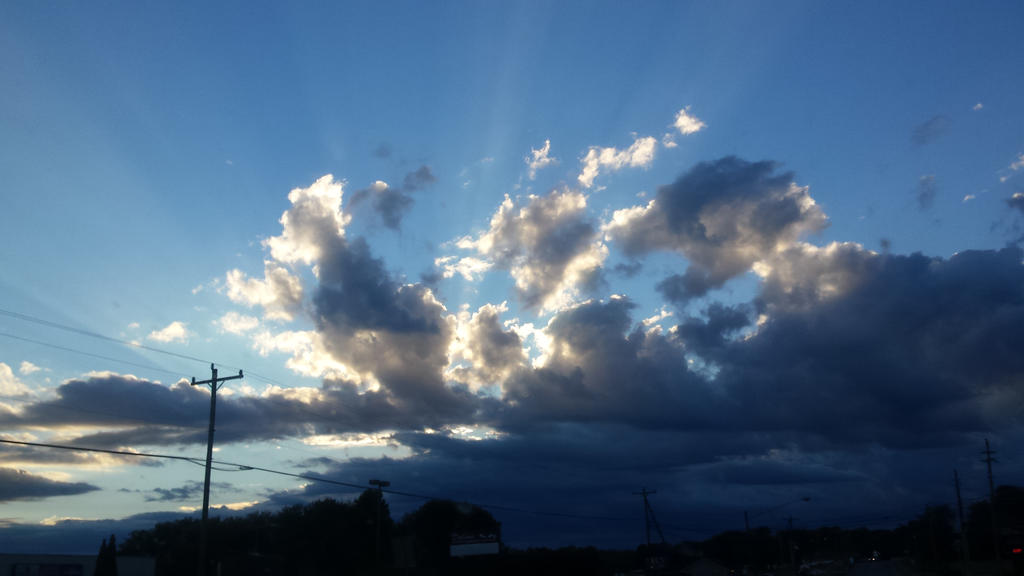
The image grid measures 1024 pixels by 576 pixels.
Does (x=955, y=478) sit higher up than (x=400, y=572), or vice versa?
(x=955, y=478)

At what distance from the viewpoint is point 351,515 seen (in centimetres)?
8988

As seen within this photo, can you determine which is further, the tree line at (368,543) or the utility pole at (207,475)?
the tree line at (368,543)

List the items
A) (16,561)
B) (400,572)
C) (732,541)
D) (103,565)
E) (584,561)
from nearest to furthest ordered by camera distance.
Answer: (16,561)
(103,565)
(400,572)
(584,561)
(732,541)

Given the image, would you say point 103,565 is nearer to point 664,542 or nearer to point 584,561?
point 584,561

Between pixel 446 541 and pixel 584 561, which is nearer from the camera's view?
pixel 584 561

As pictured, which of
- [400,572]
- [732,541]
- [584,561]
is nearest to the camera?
[400,572]

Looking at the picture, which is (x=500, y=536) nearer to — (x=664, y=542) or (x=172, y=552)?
(x=664, y=542)

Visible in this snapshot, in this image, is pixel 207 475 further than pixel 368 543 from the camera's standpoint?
No

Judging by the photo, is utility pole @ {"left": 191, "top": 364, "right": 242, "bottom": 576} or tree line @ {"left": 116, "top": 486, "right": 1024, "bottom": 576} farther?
tree line @ {"left": 116, "top": 486, "right": 1024, "bottom": 576}

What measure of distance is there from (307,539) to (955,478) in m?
69.5

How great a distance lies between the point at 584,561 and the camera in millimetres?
77312

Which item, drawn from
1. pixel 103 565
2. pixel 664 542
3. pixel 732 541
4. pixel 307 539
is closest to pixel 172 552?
pixel 307 539

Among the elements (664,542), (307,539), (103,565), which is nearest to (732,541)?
(664,542)

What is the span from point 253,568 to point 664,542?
45017 mm
